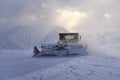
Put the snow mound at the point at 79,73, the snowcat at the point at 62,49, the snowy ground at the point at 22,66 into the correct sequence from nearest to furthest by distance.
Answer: the snow mound at the point at 79,73 → the snowy ground at the point at 22,66 → the snowcat at the point at 62,49

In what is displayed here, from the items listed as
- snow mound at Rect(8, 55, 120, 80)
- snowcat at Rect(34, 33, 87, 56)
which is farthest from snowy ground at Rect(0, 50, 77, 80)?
snowcat at Rect(34, 33, 87, 56)

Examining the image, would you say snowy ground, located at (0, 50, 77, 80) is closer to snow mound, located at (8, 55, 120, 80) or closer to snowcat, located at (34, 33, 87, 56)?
snow mound, located at (8, 55, 120, 80)

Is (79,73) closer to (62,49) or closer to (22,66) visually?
(22,66)

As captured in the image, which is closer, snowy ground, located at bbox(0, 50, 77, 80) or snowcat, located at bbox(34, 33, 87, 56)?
snowy ground, located at bbox(0, 50, 77, 80)

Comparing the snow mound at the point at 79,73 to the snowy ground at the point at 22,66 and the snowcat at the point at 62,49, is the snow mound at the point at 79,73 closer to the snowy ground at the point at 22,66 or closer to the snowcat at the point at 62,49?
the snowy ground at the point at 22,66

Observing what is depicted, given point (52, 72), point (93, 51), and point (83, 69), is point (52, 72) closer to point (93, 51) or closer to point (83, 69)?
point (83, 69)

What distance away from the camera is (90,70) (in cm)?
1423

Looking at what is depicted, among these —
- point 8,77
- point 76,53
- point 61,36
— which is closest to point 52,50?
point 76,53

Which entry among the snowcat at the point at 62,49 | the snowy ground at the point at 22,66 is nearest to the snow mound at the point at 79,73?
the snowy ground at the point at 22,66

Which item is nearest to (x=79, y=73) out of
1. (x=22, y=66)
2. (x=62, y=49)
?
(x=22, y=66)

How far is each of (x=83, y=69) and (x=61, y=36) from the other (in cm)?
1642

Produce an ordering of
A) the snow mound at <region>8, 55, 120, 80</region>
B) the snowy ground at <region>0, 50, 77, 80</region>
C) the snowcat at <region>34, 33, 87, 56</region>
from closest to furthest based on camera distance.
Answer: the snow mound at <region>8, 55, 120, 80</region> → the snowy ground at <region>0, 50, 77, 80</region> → the snowcat at <region>34, 33, 87, 56</region>

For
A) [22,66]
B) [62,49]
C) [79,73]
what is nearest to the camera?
[79,73]

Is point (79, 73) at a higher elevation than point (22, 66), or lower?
lower
